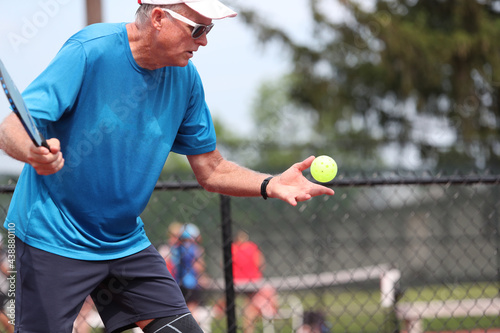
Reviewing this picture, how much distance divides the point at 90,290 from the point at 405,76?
9933mm

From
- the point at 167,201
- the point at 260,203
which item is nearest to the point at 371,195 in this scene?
the point at 260,203

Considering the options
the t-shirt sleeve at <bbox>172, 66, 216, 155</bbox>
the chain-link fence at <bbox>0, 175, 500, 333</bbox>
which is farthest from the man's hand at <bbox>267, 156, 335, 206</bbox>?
the chain-link fence at <bbox>0, 175, 500, 333</bbox>

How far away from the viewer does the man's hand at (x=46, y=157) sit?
1928 millimetres

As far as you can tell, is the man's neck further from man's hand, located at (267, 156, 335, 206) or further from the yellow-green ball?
the yellow-green ball

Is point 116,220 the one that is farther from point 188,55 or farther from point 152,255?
point 188,55

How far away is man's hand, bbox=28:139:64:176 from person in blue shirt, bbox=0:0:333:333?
0.22 m

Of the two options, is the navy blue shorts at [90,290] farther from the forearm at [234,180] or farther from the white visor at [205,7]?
the white visor at [205,7]

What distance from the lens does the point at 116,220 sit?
2432 millimetres

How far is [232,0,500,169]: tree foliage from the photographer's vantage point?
1131 cm

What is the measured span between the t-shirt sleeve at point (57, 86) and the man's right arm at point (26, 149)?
0.28 feet

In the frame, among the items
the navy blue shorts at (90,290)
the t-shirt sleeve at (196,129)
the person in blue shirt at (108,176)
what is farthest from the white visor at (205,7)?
the navy blue shorts at (90,290)

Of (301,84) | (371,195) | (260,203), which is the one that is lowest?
(260,203)

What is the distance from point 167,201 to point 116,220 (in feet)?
21.2

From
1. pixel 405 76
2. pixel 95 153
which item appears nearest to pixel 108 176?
pixel 95 153
